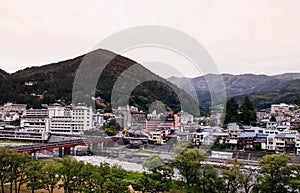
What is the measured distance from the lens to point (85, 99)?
24156 millimetres

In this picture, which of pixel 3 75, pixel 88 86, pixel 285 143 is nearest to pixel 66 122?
pixel 88 86

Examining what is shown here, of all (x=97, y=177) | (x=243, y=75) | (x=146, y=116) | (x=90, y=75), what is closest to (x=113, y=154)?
(x=146, y=116)

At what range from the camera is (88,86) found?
21.7 meters

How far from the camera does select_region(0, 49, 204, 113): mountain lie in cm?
1562

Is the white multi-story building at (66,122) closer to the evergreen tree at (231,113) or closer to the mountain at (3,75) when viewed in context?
the evergreen tree at (231,113)

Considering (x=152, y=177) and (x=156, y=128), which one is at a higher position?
(x=156, y=128)

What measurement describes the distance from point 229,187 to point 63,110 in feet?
68.5

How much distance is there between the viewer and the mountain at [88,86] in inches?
615

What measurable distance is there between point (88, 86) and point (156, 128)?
6.28 m

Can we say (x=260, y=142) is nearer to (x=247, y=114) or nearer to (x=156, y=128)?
(x=247, y=114)

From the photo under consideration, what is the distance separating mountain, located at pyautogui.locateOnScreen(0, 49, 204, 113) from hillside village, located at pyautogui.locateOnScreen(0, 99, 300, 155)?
110cm

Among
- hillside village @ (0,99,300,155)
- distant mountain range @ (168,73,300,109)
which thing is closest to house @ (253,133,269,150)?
hillside village @ (0,99,300,155)

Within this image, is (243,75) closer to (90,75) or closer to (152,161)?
(90,75)

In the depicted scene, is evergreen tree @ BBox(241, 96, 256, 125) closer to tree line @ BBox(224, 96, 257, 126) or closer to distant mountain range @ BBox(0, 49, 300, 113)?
tree line @ BBox(224, 96, 257, 126)
